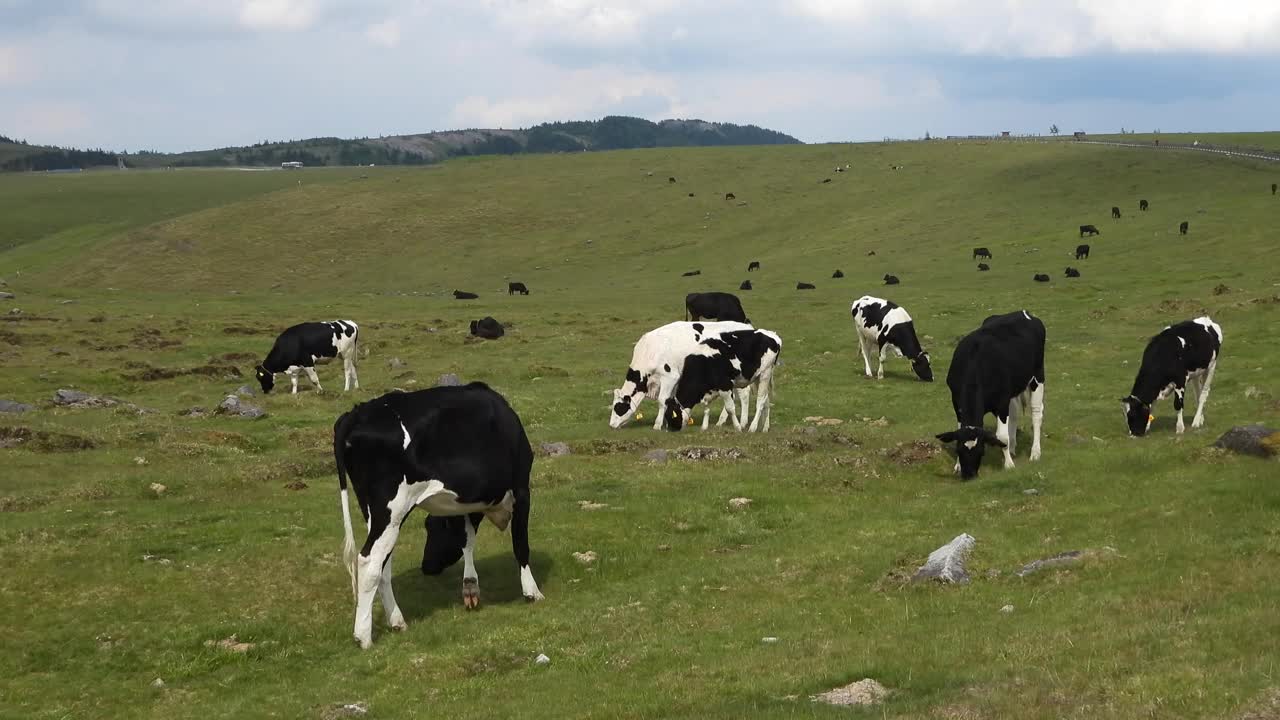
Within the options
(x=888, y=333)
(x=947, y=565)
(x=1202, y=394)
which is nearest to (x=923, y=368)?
(x=888, y=333)

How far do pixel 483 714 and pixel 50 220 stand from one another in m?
142

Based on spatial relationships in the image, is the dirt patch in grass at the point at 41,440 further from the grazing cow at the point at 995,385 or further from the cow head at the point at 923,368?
the cow head at the point at 923,368

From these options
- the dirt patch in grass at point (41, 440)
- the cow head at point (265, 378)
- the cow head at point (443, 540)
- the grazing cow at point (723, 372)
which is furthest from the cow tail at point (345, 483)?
the cow head at point (265, 378)

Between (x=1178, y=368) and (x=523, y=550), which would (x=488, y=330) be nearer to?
(x=1178, y=368)

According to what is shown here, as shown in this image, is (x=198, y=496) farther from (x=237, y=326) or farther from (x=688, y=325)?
(x=237, y=326)

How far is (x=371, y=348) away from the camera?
49.5m

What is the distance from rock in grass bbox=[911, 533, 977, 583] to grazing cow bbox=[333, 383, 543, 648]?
517 centimetres

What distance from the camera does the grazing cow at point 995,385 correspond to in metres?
22.3

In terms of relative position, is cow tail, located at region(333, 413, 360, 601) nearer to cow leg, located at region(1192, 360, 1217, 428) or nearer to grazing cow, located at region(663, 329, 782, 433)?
grazing cow, located at region(663, 329, 782, 433)

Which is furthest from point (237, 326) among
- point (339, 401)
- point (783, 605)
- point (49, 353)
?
point (783, 605)

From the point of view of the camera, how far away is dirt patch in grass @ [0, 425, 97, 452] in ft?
87.7

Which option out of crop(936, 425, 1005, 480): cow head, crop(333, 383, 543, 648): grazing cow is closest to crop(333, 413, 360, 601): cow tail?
crop(333, 383, 543, 648): grazing cow

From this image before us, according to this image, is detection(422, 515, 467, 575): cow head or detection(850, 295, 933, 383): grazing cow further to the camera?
detection(850, 295, 933, 383): grazing cow

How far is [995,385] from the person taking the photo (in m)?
23.6
